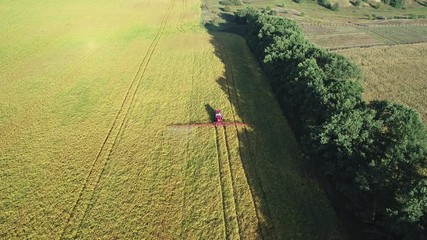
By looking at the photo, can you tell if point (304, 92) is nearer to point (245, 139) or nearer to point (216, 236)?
point (245, 139)

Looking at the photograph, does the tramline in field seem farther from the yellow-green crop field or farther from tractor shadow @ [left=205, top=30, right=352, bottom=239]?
tractor shadow @ [left=205, top=30, right=352, bottom=239]

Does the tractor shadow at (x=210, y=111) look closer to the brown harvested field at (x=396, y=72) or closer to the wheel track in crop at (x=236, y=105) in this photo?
the wheel track in crop at (x=236, y=105)

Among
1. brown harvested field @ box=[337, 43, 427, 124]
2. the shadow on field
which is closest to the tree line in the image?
the shadow on field

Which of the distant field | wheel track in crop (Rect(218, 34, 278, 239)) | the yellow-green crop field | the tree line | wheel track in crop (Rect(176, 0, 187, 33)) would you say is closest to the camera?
the tree line

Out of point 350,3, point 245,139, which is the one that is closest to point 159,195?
point 245,139

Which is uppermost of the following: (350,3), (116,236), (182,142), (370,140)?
(350,3)

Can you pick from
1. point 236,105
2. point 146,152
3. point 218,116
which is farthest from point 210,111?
point 146,152

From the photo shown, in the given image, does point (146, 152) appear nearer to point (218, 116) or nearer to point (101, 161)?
point (101, 161)
